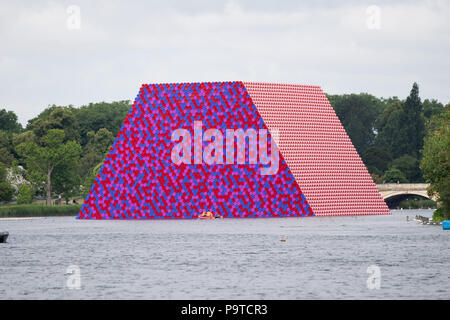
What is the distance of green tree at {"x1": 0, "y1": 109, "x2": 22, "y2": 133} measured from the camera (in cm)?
18012

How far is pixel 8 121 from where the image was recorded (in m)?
182

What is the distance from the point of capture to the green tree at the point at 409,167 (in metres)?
159

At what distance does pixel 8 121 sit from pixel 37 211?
6386 cm

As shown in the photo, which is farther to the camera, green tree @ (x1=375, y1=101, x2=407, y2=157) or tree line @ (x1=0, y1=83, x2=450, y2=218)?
green tree @ (x1=375, y1=101, x2=407, y2=157)

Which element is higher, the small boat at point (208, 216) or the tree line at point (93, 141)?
the tree line at point (93, 141)

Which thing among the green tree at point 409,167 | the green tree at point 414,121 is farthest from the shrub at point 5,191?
the green tree at point 414,121

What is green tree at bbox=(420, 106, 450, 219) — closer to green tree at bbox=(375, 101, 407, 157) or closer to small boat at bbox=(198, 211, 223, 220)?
small boat at bbox=(198, 211, 223, 220)

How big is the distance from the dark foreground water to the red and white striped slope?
74.0 ft

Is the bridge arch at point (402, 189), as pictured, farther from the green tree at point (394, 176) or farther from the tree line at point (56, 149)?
the tree line at point (56, 149)

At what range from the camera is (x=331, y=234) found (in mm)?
77375

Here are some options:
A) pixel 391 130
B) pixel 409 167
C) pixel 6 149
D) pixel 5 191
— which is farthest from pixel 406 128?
pixel 5 191

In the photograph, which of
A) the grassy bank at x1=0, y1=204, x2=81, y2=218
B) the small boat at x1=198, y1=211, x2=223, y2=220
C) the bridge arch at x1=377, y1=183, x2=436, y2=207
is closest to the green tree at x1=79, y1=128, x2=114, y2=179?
the grassy bank at x1=0, y1=204, x2=81, y2=218

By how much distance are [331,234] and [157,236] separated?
13173 mm

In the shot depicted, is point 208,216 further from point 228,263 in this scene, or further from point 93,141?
point 93,141
